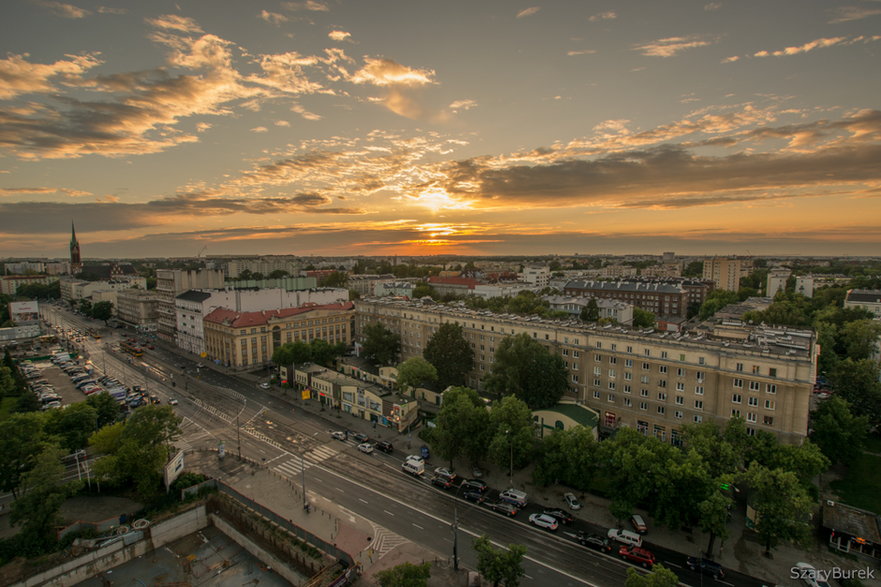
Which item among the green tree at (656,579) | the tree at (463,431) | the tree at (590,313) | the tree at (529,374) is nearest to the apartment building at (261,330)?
the tree at (529,374)

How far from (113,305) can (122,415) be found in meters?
117

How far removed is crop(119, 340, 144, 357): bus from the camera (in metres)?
100

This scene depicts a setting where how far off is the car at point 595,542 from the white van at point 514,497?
6088 millimetres

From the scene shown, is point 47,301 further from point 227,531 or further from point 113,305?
point 227,531

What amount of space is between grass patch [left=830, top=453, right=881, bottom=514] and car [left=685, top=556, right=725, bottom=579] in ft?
71.2

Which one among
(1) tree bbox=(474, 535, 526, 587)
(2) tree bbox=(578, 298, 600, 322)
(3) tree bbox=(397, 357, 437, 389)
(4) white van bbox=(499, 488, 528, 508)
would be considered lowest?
(4) white van bbox=(499, 488, 528, 508)

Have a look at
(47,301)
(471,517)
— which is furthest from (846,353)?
(47,301)

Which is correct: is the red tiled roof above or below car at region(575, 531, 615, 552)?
above

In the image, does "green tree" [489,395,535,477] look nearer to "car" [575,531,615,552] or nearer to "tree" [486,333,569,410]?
"car" [575,531,615,552]

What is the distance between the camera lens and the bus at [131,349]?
328 feet

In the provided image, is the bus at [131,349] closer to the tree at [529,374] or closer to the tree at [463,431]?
the tree at [529,374]

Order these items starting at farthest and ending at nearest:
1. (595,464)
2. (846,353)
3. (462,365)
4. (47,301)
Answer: (47,301), (846,353), (462,365), (595,464)

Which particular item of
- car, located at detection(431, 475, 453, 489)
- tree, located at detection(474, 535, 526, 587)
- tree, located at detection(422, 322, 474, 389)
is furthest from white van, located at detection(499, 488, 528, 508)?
tree, located at detection(422, 322, 474, 389)

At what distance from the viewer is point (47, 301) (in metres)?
198
